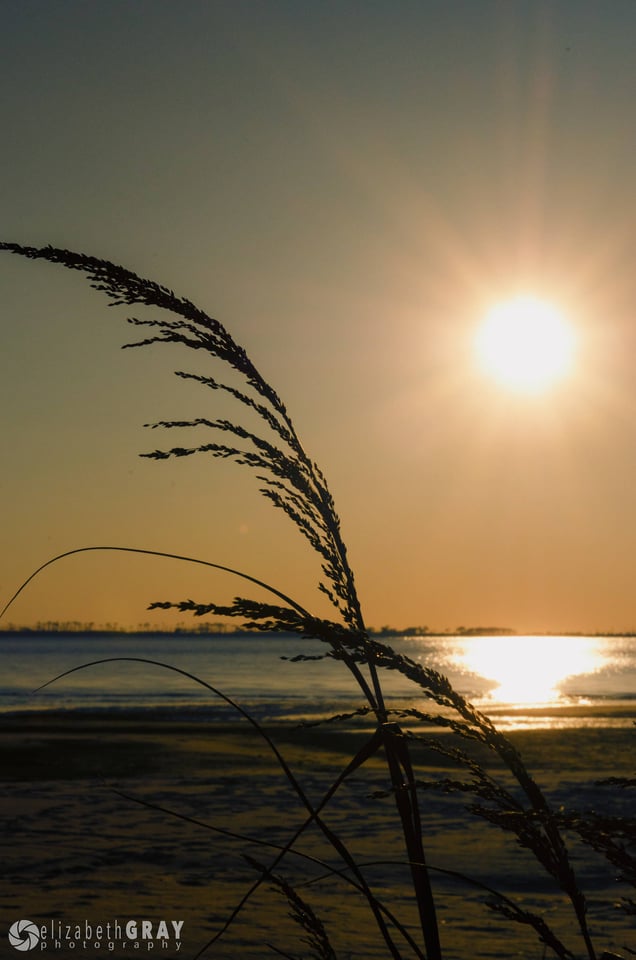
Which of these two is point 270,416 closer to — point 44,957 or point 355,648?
point 355,648

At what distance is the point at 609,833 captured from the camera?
117cm

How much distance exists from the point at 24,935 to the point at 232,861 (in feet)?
10.8

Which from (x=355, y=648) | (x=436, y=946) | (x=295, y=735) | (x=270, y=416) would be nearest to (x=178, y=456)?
(x=270, y=416)

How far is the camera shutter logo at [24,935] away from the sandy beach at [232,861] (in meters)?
0.08

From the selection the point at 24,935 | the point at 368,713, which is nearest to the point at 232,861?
the point at 24,935

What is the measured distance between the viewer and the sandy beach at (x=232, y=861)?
8062 millimetres

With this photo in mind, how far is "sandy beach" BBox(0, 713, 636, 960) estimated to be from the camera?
806 cm

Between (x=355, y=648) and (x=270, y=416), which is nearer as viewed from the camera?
(x=355, y=648)

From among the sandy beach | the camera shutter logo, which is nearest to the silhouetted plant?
the sandy beach

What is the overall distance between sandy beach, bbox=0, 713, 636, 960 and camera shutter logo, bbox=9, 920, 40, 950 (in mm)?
83

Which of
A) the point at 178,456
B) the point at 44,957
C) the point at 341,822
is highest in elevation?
the point at 178,456

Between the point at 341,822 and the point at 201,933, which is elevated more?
the point at 341,822

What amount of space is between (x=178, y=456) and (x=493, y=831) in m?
12.1

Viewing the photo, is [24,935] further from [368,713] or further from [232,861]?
[368,713]
